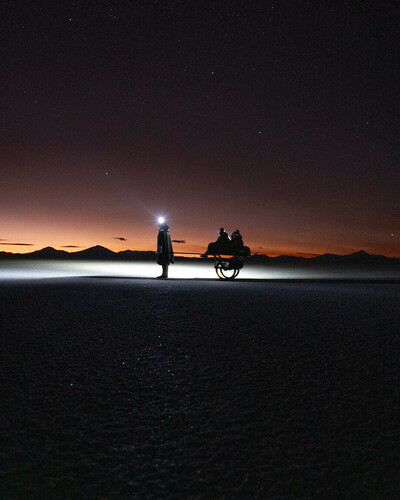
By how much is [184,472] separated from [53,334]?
16.5 ft

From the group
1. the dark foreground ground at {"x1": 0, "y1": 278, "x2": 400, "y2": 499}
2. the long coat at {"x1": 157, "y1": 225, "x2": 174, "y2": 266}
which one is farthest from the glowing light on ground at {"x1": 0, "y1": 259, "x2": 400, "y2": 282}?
the dark foreground ground at {"x1": 0, "y1": 278, "x2": 400, "y2": 499}

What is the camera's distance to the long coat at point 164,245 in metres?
20.4

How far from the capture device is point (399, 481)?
2.82 metres

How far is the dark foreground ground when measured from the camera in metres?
2.81

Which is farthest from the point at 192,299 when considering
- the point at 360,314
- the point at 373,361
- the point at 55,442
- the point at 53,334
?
the point at 55,442

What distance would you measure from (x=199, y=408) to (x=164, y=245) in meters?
16.4

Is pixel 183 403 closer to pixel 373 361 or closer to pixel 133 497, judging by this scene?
pixel 133 497

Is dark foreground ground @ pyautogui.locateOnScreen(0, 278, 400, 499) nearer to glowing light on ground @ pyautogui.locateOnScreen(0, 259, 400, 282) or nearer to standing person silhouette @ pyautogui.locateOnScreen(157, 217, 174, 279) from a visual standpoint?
standing person silhouette @ pyautogui.locateOnScreen(157, 217, 174, 279)

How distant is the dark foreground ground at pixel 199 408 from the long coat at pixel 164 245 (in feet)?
38.2

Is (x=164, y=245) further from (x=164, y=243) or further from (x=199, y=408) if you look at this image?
(x=199, y=408)

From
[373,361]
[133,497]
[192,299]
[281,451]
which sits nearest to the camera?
[133,497]

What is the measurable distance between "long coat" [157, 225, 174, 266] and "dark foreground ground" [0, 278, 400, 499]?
11653mm

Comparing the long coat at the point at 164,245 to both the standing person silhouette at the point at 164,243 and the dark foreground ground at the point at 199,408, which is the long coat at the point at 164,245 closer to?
the standing person silhouette at the point at 164,243

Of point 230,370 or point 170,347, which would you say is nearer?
point 230,370
